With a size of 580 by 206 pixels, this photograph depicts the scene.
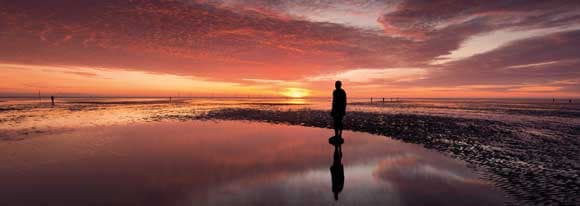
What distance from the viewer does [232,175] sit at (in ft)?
25.3

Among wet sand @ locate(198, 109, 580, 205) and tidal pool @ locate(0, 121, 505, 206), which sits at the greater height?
tidal pool @ locate(0, 121, 505, 206)

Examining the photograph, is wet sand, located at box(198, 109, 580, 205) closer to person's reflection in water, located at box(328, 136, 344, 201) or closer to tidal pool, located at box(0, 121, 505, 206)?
tidal pool, located at box(0, 121, 505, 206)

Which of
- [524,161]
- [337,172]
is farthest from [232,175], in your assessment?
[524,161]

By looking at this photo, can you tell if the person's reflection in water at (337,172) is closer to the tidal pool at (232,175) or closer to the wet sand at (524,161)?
the tidal pool at (232,175)

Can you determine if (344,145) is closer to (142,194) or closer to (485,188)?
(485,188)

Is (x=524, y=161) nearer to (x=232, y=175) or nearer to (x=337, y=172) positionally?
(x=337, y=172)

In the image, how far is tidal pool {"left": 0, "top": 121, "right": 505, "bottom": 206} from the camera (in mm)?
5930

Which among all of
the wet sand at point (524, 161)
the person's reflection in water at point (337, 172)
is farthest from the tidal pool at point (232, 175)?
the wet sand at point (524, 161)

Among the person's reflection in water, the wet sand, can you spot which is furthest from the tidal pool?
the wet sand

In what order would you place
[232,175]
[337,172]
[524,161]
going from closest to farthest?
[232,175] → [337,172] → [524,161]

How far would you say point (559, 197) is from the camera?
615cm

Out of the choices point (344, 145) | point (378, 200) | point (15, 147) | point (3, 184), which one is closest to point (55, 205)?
point (3, 184)

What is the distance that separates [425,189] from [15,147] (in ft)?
52.7

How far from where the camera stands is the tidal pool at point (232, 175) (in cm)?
593
